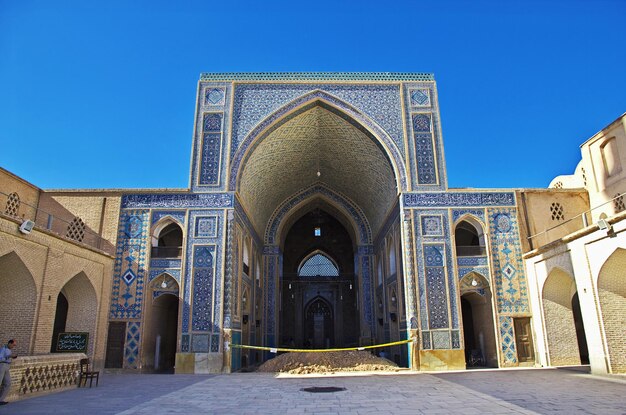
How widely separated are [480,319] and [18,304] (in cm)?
1191

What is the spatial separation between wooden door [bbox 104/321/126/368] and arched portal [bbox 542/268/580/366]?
36.7 feet

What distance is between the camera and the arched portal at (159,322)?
13200 millimetres

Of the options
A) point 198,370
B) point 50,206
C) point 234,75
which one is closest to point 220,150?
point 234,75

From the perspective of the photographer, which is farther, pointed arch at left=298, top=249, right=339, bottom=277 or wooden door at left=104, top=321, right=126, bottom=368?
pointed arch at left=298, top=249, right=339, bottom=277

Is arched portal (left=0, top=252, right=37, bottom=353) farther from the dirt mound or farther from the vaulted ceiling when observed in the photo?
the vaulted ceiling

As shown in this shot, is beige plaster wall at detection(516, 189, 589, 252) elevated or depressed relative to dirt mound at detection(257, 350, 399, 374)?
elevated

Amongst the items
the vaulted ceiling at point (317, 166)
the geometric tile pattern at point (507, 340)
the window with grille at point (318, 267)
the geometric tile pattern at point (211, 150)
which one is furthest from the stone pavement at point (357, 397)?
the window with grille at point (318, 267)

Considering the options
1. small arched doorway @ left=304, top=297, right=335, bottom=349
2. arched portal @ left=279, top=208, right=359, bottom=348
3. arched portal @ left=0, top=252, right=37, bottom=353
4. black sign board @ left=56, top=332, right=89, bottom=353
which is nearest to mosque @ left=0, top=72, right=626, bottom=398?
arched portal @ left=0, top=252, right=37, bottom=353

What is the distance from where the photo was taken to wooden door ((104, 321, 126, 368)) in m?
12.7

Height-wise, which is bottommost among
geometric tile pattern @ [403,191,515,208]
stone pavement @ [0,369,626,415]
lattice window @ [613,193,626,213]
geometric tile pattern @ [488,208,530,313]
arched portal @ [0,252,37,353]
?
stone pavement @ [0,369,626,415]

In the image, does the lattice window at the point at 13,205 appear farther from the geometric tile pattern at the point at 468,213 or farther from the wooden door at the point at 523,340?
the wooden door at the point at 523,340

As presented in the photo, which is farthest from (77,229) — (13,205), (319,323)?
(319,323)

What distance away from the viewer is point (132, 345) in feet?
41.8

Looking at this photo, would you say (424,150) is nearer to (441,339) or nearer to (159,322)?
(441,339)
